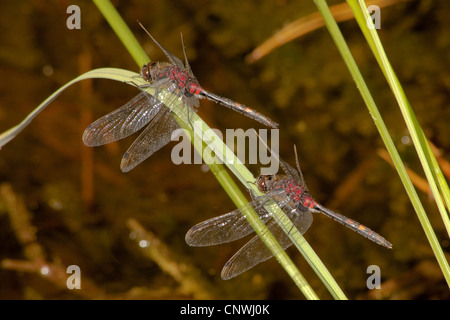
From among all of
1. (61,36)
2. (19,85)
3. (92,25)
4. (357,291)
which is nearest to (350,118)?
(357,291)

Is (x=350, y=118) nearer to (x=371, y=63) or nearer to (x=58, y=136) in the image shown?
(x=371, y=63)

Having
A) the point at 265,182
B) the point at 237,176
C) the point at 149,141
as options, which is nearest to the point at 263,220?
the point at 265,182

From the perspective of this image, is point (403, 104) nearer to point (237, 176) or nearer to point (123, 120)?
point (237, 176)

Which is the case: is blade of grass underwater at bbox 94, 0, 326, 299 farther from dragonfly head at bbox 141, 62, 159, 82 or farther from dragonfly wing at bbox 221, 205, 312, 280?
dragonfly wing at bbox 221, 205, 312, 280

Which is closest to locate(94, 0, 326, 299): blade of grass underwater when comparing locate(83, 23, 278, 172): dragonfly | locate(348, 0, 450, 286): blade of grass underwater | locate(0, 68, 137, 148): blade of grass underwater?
locate(0, 68, 137, 148): blade of grass underwater

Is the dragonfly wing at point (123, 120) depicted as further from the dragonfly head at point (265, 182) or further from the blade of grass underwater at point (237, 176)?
the dragonfly head at point (265, 182)
